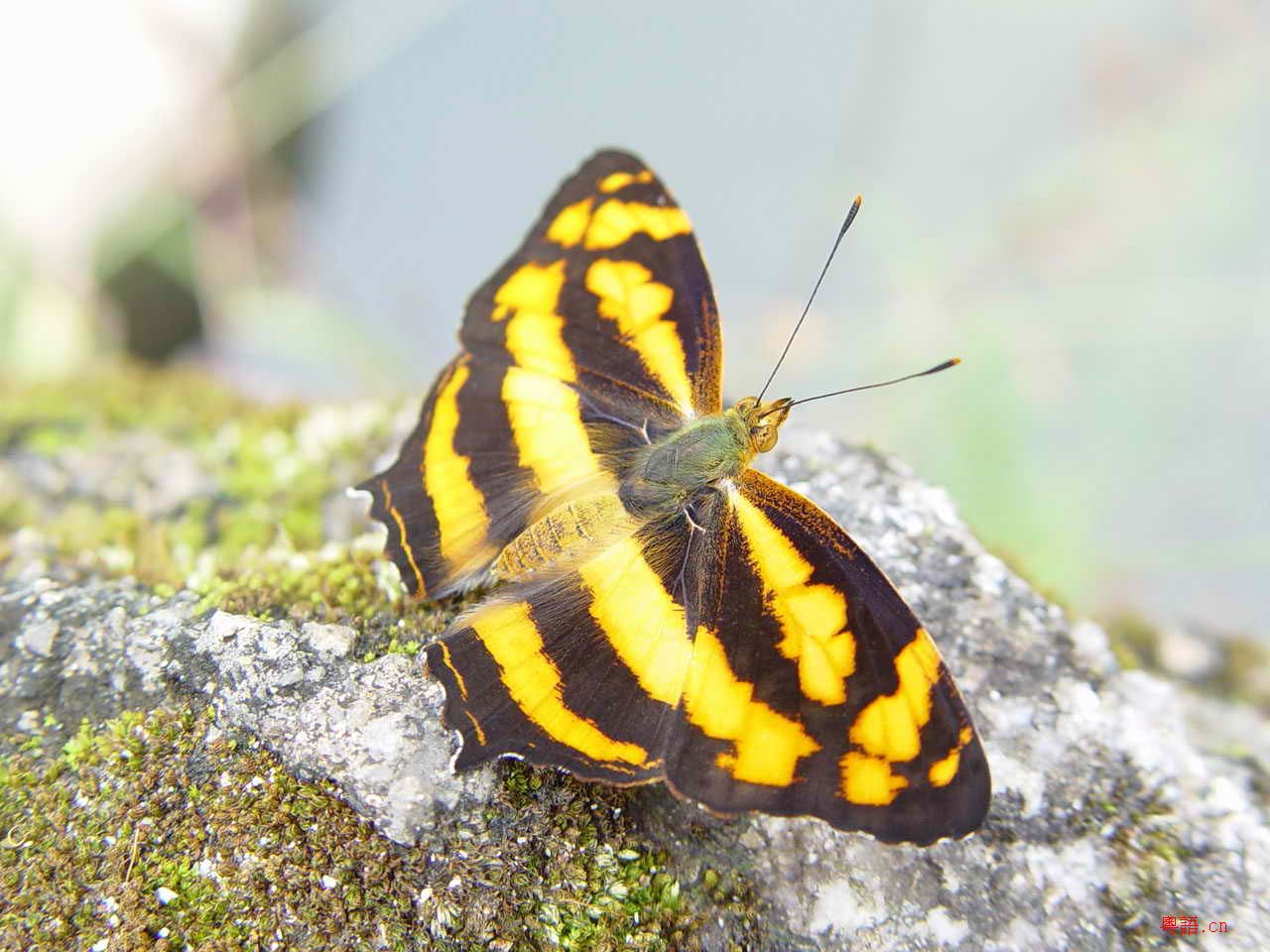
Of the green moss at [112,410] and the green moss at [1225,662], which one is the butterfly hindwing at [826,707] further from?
the green moss at [112,410]

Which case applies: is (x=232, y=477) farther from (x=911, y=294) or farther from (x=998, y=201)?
(x=998, y=201)

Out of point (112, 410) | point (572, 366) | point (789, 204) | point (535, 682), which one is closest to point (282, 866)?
point (535, 682)

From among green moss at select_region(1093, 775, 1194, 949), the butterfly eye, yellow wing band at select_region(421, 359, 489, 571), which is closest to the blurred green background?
green moss at select_region(1093, 775, 1194, 949)

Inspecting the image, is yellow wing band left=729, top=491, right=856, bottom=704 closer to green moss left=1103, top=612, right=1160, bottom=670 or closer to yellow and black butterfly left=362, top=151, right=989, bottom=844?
yellow and black butterfly left=362, top=151, right=989, bottom=844

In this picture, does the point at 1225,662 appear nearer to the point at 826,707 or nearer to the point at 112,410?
the point at 826,707

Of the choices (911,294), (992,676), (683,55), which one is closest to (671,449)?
(992,676)

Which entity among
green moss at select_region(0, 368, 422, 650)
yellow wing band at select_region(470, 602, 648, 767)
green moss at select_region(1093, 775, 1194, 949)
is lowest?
green moss at select_region(1093, 775, 1194, 949)
